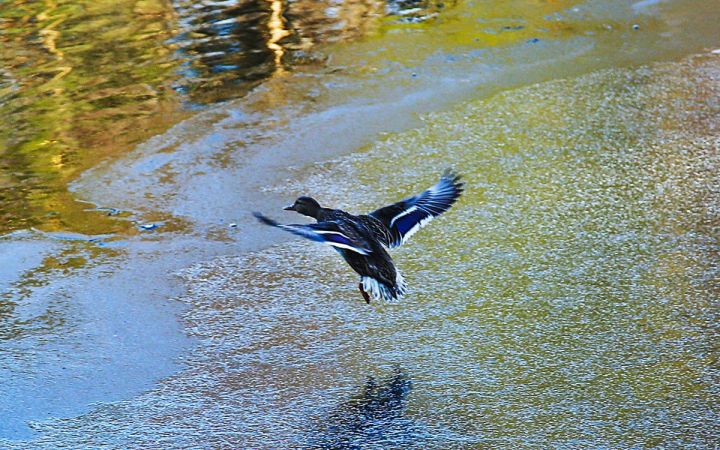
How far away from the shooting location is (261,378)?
4562 mm

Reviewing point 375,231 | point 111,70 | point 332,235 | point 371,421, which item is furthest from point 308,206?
point 111,70

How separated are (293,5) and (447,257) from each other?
6136mm

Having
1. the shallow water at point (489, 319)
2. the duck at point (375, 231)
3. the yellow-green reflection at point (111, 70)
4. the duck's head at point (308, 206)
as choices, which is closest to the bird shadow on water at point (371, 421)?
the shallow water at point (489, 319)

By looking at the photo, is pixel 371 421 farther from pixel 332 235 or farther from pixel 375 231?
pixel 375 231

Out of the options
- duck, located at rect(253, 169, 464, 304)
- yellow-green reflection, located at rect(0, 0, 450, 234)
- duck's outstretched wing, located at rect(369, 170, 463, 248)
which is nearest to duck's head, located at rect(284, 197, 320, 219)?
duck, located at rect(253, 169, 464, 304)

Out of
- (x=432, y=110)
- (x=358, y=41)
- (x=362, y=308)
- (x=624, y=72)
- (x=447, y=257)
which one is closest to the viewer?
(x=362, y=308)

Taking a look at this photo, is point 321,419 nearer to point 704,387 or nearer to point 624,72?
point 704,387

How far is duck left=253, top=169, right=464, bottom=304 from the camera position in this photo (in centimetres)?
484

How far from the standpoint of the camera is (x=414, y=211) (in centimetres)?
547

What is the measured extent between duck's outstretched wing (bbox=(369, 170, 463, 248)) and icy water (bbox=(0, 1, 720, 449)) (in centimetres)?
28

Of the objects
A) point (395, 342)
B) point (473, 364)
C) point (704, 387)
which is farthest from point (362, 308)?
point (704, 387)

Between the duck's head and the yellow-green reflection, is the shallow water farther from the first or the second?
the yellow-green reflection

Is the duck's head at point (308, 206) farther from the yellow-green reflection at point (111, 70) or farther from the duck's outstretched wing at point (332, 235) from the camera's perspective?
the yellow-green reflection at point (111, 70)

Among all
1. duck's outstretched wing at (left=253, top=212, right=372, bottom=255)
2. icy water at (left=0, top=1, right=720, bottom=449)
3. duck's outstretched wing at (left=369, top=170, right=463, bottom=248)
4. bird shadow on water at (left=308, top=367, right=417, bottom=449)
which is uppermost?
duck's outstretched wing at (left=253, top=212, right=372, bottom=255)
